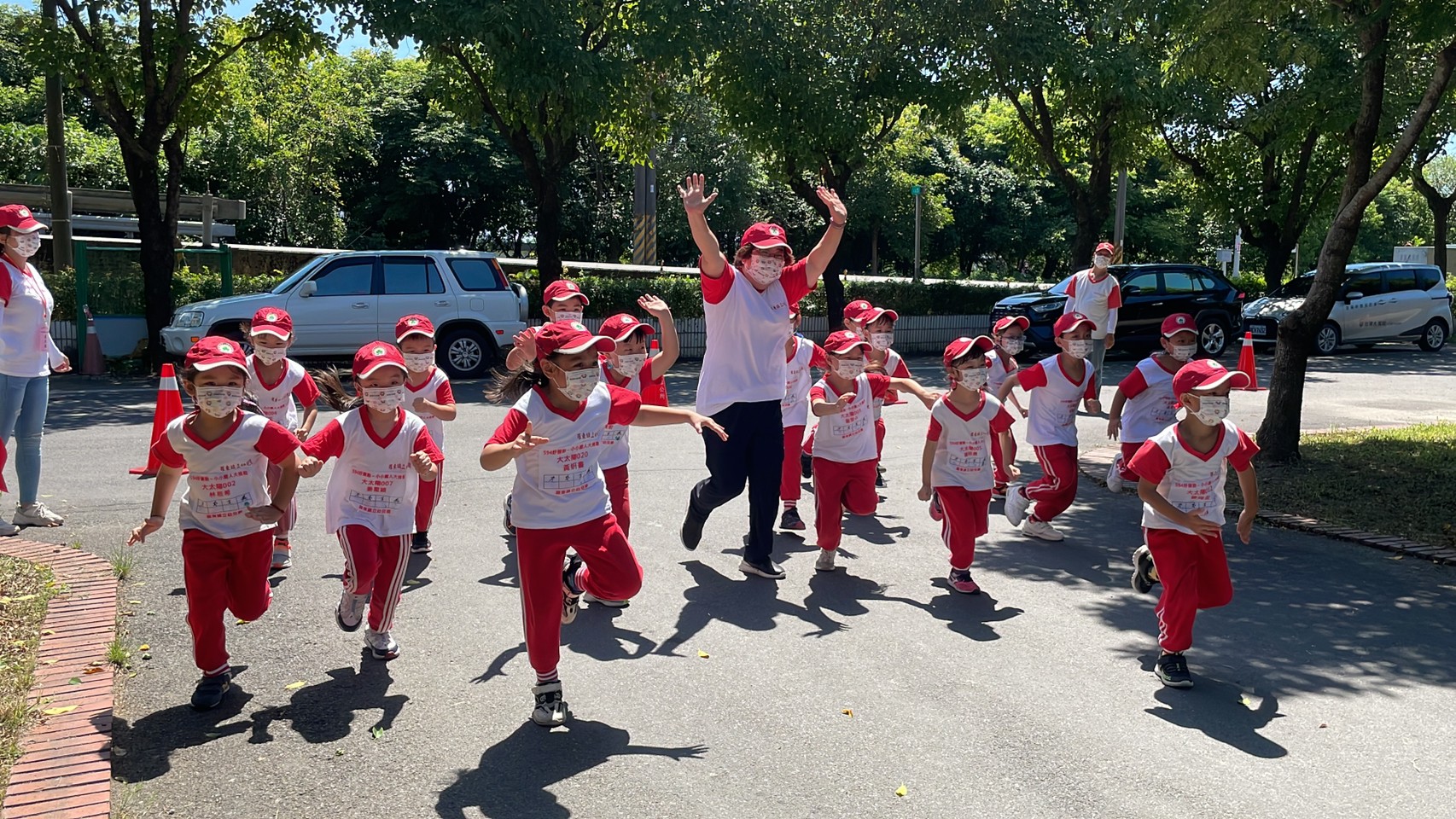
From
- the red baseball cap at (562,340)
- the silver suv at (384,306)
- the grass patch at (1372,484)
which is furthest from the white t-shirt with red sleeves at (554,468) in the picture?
the silver suv at (384,306)

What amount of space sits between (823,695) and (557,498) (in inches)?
57.2

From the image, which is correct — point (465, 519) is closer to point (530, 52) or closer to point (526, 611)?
point (526, 611)

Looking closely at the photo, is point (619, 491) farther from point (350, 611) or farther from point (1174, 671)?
point (1174, 671)

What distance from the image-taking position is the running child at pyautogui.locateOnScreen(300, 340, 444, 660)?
5.45 meters

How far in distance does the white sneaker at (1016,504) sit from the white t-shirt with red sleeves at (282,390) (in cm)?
445

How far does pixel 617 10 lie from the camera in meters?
19.4

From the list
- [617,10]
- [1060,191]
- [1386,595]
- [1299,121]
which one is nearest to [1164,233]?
[1060,191]

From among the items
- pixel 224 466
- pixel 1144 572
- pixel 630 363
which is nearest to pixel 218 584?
pixel 224 466

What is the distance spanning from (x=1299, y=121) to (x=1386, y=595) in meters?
13.5

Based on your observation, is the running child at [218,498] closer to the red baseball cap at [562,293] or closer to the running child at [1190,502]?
the red baseball cap at [562,293]

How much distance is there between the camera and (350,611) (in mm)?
5637

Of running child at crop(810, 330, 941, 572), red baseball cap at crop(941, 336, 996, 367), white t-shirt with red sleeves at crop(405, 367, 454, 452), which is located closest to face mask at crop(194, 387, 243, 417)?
white t-shirt with red sleeves at crop(405, 367, 454, 452)

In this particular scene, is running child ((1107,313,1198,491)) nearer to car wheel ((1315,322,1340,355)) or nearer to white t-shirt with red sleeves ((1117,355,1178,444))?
white t-shirt with red sleeves ((1117,355,1178,444))

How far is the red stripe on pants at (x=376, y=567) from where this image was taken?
5.50 metres
